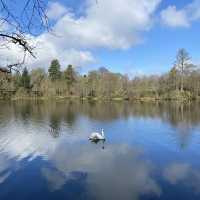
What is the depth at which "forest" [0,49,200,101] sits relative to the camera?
7006 centimetres

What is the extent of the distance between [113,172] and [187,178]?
12.2ft

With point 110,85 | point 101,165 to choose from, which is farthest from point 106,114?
point 110,85

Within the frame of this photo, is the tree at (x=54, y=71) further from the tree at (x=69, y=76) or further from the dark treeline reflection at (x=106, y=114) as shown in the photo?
the dark treeline reflection at (x=106, y=114)

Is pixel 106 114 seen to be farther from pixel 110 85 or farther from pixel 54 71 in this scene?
pixel 54 71

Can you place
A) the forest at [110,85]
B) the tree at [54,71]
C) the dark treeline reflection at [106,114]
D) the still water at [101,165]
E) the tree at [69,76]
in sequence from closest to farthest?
the still water at [101,165] < the dark treeline reflection at [106,114] < the forest at [110,85] < the tree at [69,76] < the tree at [54,71]

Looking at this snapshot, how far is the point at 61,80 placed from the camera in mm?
91875

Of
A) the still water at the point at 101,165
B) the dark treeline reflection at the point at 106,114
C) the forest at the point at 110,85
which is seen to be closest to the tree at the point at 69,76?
the forest at the point at 110,85

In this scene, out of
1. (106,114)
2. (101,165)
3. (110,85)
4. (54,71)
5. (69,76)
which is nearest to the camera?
(101,165)

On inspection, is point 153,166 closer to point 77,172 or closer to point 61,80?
point 77,172

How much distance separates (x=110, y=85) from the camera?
83250 millimetres

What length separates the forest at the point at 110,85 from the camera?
70062 mm

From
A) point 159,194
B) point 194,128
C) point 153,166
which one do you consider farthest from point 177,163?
point 194,128

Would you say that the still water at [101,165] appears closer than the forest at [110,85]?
Yes

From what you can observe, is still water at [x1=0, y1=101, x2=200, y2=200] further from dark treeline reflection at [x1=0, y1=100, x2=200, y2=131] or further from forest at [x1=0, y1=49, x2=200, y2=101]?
forest at [x1=0, y1=49, x2=200, y2=101]
